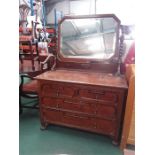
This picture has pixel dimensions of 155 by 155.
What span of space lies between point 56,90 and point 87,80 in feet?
1.27

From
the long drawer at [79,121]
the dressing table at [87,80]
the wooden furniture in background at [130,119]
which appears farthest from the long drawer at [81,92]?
the long drawer at [79,121]

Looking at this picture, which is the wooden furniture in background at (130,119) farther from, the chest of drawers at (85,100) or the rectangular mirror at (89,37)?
the rectangular mirror at (89,37)

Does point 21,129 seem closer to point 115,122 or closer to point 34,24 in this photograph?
point 115,122

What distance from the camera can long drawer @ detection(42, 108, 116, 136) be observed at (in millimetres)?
1768

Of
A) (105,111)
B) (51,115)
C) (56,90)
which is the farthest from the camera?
(51,115)

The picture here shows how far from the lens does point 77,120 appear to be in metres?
1.88

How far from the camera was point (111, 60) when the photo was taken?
195 cm

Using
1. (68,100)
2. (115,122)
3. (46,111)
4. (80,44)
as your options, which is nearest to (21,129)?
(46,111)

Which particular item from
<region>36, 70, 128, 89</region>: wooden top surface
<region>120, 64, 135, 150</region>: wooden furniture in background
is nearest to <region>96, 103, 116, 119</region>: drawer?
<region>120, 64, 135, 150</region>: wooden furniture in background

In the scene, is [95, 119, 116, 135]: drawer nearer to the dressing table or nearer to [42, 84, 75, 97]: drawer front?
the dressing table

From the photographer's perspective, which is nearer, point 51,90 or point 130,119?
point 130,119

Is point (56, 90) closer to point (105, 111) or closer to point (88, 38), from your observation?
point (105, 111)

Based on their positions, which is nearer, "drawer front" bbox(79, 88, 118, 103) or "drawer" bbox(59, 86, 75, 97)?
"drawer front" bbox(79, 88, 118, 103)

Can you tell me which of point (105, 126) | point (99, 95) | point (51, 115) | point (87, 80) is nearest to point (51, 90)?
point (51, 115)
